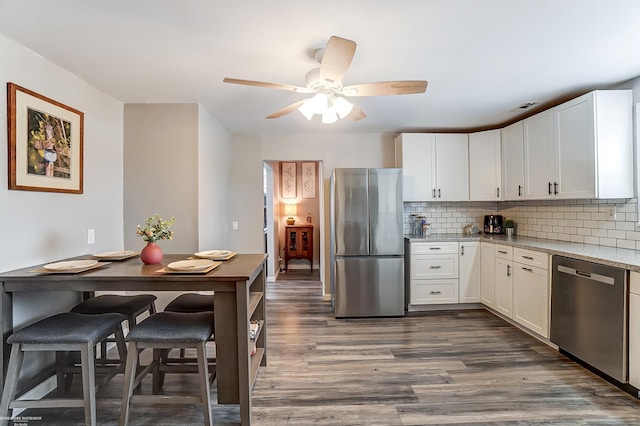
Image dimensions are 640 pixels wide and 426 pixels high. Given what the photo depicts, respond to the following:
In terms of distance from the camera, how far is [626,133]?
8.35ft

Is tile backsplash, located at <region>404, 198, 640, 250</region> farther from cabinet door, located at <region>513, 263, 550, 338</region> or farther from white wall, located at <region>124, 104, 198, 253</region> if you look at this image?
white wall, located at <region>124, 104, 198, 253</region>

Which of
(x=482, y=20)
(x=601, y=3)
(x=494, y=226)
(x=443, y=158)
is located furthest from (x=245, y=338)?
(x=494, y=226)

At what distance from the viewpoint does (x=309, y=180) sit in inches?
253

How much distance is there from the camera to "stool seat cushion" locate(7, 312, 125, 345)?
63.7 inches

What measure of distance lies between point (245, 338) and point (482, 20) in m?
2.21

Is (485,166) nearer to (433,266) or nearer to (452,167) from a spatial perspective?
(452,167)

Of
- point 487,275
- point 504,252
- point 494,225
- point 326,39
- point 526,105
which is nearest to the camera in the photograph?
point 326,39

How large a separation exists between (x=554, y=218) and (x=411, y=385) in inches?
98.1

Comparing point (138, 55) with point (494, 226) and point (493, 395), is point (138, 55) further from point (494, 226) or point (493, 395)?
point (494, 226)

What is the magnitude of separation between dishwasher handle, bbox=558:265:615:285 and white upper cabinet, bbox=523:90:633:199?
2.21 feet

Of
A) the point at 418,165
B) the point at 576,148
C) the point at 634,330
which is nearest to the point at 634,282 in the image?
the point at 634,330

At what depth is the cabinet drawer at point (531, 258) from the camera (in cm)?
268

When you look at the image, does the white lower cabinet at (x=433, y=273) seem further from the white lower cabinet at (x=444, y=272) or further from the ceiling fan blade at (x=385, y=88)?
the ceiling fan blade at (x=385, y=88)

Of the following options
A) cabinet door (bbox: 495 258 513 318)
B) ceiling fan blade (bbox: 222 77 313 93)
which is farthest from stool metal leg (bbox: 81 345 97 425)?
cabinet door (bbox: 495 258 513 318)
